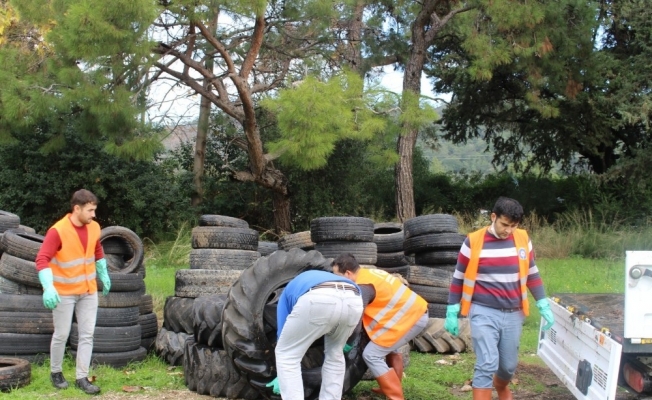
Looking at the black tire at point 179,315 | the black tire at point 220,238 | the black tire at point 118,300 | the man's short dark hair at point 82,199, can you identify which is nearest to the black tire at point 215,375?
the black tire at point 179,315

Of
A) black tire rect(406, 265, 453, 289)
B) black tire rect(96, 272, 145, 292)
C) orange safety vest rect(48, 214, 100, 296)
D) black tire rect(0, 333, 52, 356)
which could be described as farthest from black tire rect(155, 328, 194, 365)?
black tire rect(406, 265, 453, 289)

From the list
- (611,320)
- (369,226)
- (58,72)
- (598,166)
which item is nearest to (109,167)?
(58,72)

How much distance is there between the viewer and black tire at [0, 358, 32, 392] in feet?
22.8

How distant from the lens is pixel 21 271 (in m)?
7.99

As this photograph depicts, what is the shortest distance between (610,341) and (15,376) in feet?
17.2

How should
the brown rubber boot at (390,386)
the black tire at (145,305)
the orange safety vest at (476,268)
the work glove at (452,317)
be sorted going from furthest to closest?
the black tire at (145,305), the brown rubber boot at (390,386), the work glove at (452,317), the orange safety vest at (476,268)

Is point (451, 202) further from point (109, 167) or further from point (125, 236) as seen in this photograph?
point (125, 236)

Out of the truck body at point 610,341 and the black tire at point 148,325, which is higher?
the truck body at point 610,341

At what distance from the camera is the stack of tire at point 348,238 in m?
9.57

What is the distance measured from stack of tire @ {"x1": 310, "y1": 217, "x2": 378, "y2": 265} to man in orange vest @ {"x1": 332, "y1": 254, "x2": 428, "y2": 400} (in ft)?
9.06

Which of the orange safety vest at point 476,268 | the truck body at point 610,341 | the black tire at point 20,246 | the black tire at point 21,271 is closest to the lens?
the truck body at point 610,341

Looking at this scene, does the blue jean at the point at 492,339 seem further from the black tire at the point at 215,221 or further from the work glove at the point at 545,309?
the black tire at the point at 215,221

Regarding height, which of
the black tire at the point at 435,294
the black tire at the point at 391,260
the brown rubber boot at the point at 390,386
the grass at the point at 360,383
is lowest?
the grass at the point at 360,383

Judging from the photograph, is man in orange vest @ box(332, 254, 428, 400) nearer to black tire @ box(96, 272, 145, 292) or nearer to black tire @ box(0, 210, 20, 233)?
black tire @ box(96, 272, 145, 292)
